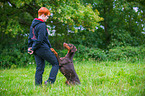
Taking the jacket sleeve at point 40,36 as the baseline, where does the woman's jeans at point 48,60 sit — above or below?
below

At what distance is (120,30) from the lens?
407 inches

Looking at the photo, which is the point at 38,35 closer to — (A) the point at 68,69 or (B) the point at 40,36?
(B) the point at 40,36

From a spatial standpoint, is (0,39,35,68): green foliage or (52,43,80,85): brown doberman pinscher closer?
(52,43,80,85): brown doberman pinscher

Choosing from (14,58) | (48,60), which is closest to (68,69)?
(48,60)

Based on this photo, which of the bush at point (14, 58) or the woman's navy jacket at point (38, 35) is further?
the bush at point (14, 58)

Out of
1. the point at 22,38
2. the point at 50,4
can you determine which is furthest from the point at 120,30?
the point at 22,38

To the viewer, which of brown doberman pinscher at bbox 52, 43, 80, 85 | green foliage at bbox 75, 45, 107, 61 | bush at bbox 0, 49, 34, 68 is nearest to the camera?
brown doberman pinscher at bbox 52, 43, 80, 85

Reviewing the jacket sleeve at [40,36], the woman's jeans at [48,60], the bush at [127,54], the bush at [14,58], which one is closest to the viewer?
the jacket sleeve at [40,36]

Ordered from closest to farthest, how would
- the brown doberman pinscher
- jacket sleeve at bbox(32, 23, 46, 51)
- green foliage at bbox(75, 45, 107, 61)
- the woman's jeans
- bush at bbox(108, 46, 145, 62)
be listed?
jacket sleeve at bbox(32, 23, 46, 51) < the woman's jeans < the brown doberman pinscher < bush at bbox(108, 46, 145, 62) < green foliage at bbox(75, 45, 107, 61)

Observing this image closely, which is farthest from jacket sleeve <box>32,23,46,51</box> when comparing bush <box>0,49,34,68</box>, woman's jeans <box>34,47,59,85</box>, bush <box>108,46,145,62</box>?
bush <box>108,46,145,62</box>

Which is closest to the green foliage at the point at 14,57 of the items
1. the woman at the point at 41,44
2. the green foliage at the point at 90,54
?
the green foliage at the point at 90,54

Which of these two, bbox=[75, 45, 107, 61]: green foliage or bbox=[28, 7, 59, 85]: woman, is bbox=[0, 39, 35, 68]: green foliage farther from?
bbox=[28, 7, 59, 85]: woman

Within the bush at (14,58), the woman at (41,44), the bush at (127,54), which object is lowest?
the bush at (14,58)

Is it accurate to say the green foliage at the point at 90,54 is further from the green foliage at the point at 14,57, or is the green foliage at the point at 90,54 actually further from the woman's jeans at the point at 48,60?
the woman's jeans at the point at 48,60
